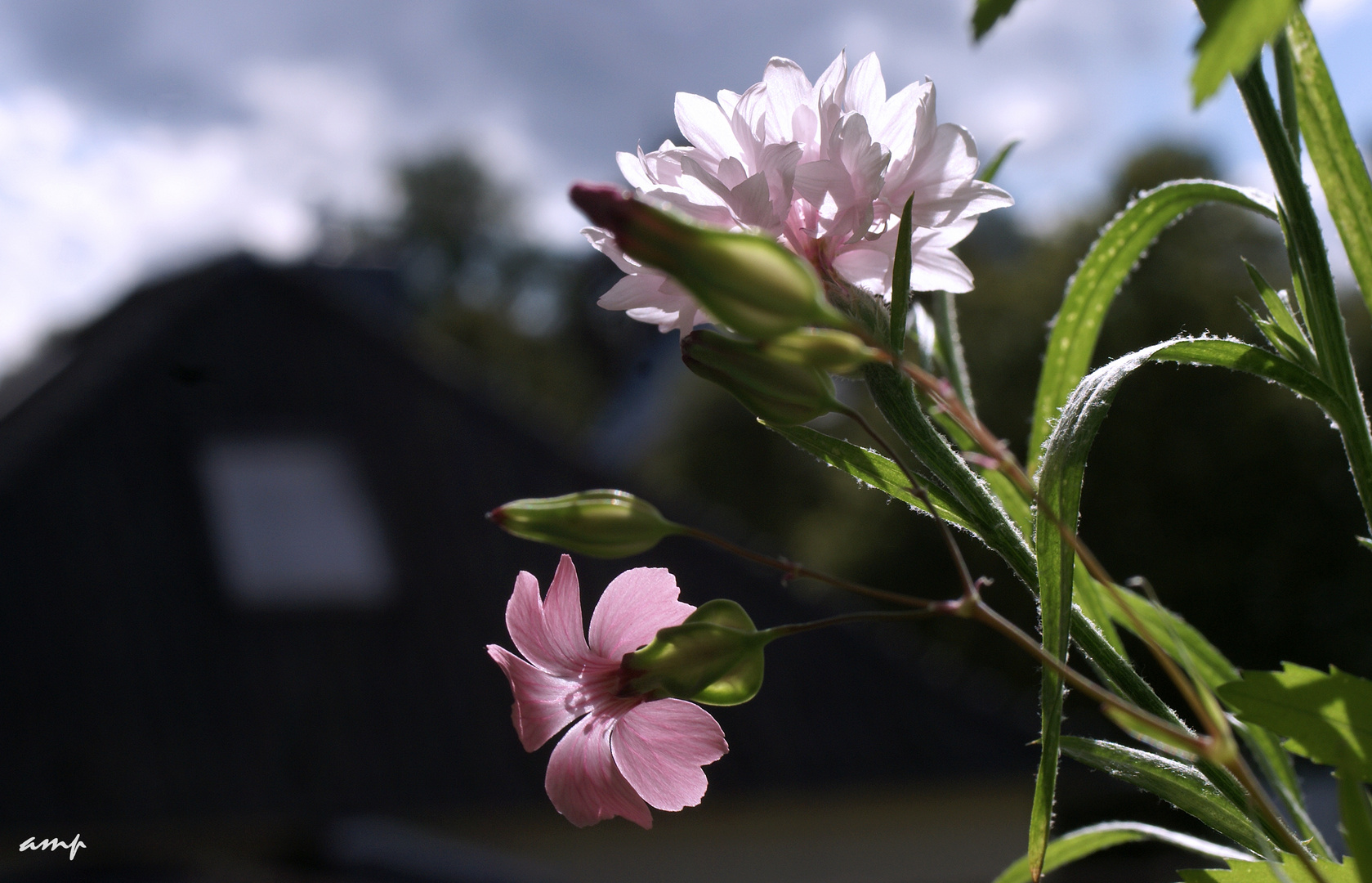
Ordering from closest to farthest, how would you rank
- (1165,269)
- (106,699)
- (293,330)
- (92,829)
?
(92,829), (106,699), (293,330), (1165,269)

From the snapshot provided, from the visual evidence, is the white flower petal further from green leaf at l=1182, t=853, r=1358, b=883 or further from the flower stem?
green leaf at l=1182, t=853, r=1358, b=883

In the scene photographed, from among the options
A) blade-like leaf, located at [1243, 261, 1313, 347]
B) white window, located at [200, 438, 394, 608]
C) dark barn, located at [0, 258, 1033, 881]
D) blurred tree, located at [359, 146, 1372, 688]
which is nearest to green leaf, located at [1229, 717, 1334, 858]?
blade-like leaf, located at [1243, 261, 1313, 347]

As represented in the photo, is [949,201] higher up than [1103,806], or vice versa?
[949,201]

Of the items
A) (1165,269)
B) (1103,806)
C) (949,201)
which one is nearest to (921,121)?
(949,201)

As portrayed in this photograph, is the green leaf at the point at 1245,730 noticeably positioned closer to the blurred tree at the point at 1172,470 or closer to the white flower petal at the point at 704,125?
the white flower petal at the point at 704,125

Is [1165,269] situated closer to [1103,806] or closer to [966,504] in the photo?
[1103,806]

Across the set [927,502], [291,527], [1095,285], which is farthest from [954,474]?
[291,527]

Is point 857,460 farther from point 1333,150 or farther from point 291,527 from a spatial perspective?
point 291,527
